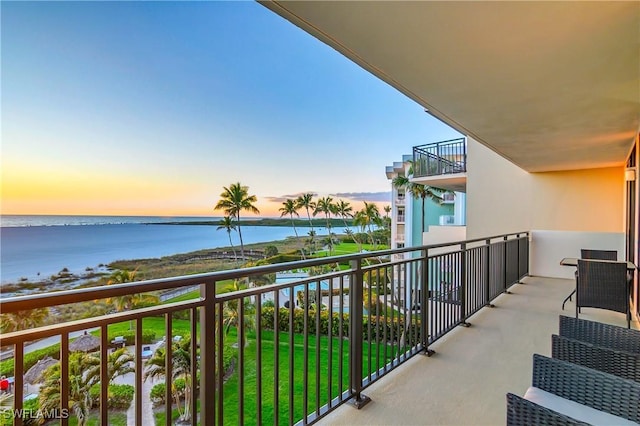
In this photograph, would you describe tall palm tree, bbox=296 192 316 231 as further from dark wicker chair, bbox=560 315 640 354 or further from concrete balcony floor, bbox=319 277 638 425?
dark wicker chair, bbox=560 315 640 354

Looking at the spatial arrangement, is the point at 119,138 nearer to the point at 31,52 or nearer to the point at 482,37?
the point at 31,52

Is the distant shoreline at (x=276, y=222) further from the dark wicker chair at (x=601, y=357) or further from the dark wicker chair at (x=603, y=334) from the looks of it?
the dark wicker chair at (x=601, y=357)

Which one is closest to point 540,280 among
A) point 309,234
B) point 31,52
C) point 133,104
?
point 31,52

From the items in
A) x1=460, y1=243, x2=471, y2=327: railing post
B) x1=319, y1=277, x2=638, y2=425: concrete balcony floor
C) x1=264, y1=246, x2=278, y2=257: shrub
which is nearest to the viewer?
x1=319, y1=277, x2=638, y2=425: concrete balcony floor

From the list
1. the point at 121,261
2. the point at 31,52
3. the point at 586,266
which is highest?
the point at 31,52

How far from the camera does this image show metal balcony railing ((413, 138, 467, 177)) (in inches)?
416

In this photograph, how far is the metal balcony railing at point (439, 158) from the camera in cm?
1057

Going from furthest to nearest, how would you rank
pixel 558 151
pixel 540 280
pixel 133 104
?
1. pixel 133 104
2. pixel 540 280
3. pixel 558 151

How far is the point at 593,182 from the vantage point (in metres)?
6.79

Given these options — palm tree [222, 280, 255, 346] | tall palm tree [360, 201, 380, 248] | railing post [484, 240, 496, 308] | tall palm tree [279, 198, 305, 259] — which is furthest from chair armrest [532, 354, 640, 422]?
tall palm tree [360, 201, 380, 248]

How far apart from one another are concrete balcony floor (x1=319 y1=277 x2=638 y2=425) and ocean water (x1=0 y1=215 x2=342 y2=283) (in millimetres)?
15042

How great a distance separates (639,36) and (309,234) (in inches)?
1056

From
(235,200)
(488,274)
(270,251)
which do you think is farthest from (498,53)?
(270,251)

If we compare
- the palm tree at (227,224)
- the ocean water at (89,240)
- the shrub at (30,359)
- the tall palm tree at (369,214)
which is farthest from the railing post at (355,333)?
the tall palm tree at (369,214)
